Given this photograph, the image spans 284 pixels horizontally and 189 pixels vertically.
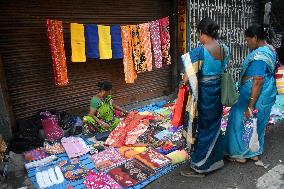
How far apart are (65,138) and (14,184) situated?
159 cm

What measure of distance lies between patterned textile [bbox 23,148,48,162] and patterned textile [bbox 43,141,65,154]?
0.09 meters

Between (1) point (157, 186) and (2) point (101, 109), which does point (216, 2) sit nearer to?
(2) point (101, 109)

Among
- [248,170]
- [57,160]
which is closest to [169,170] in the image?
[248,170]

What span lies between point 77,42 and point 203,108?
11.0ft

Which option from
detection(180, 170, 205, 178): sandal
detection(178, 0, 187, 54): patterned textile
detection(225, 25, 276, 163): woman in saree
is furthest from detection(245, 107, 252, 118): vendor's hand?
detection(178, 0, 187, 54): patterned textile

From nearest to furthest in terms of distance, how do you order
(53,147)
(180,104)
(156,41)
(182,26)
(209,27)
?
(209,27) < (180,104) < (53,147) < (156,41) < (182,26)

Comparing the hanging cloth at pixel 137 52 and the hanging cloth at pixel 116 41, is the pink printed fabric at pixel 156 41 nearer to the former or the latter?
the hanging cloth at pixel 137 52

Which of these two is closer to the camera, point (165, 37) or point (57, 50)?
point (57, 50)

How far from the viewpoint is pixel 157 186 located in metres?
4.12

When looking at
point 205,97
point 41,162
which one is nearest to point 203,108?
point 205,97

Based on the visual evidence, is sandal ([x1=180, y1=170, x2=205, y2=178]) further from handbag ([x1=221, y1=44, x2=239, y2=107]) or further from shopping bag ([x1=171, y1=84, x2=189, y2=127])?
handbag ([x1=221, y1=44, x2=239, y2=107])

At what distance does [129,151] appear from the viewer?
201 inches

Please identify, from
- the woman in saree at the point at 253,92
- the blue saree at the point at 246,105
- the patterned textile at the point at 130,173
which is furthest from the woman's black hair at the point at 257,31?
the patterned textile at the point at 130,173

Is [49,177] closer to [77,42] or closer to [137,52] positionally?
[77,42]
